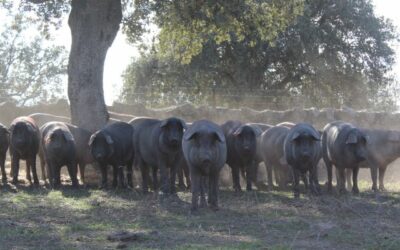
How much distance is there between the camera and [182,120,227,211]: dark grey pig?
1125 cm

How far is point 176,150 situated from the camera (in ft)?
45.2

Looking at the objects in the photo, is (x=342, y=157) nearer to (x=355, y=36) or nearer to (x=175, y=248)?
(x=175, y=248)

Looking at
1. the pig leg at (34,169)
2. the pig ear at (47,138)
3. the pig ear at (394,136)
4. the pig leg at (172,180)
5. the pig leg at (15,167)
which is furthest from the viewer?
the pig ear at (394,136)

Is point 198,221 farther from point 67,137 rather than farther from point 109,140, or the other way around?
point 67,137

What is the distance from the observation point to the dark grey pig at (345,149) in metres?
14.9

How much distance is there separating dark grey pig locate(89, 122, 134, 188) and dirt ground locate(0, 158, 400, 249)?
4.38 ft

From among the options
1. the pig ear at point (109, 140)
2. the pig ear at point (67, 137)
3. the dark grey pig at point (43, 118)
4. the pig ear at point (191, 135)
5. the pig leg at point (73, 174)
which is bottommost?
the pig leg at point (73, 174)

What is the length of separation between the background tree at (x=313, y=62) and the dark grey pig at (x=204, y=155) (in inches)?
832

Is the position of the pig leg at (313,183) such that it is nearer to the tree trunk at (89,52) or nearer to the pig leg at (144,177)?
the pig leg at (144,177)

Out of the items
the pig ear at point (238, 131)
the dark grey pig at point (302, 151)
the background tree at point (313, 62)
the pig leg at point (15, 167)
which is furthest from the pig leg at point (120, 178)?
the background tree at point (313, 62)

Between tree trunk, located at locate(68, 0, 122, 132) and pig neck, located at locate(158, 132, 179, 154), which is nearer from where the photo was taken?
pig neck, located at locate(158, 132, 179, 154)

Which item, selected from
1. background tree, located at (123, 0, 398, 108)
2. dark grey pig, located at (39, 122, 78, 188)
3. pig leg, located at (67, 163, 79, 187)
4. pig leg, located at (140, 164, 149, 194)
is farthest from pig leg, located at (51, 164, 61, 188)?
background tree, located at (123, 0, 398, 108)

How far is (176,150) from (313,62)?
2153cm

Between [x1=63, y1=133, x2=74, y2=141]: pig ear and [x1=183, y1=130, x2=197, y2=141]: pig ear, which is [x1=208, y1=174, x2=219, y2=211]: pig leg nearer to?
[x1=183, y1=130, x2=197, y2=141]: pig ear
